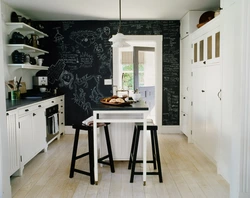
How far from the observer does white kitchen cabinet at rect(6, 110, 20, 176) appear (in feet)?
9.53

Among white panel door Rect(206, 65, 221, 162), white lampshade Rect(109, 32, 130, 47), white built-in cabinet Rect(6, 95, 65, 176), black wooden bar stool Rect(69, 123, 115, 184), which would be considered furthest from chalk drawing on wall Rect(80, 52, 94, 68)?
white panel door Rect(206, 65, 221, 162)

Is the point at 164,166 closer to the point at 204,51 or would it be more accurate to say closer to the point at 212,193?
the point at 212,193

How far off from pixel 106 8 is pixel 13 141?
278cm

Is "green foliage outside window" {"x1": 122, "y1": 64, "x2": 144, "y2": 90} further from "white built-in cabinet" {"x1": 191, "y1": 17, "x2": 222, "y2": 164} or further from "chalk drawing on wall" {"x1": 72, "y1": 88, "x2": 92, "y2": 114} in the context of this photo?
"white built-in cabinet" {"x1": 191, "y1": 17, "x2": 222, "y2": 164}

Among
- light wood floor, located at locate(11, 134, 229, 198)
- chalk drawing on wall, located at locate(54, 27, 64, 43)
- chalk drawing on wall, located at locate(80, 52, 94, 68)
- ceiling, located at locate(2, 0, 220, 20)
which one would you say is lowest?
light wood floor, located at locate(11, 134, 229, 198)

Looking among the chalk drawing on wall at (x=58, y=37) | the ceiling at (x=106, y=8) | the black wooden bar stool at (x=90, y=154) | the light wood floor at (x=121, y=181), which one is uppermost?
the ceiling at (x=106, y=8)

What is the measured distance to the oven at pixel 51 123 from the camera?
174 inches

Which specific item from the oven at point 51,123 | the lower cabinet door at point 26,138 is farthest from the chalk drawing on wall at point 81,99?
the lower cabinet door at point 26,138

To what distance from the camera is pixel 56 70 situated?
5.54 metres

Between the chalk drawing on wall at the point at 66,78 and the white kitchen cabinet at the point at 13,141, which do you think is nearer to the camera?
the white kitchen cabinet at the point at 13,141

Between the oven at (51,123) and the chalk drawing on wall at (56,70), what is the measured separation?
0.91 metres

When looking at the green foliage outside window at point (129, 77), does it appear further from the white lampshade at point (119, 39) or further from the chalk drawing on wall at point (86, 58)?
the white lampshade at point (119, 39)

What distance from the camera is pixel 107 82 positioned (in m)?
5.55

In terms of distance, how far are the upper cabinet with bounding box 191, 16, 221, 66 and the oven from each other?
271cm
